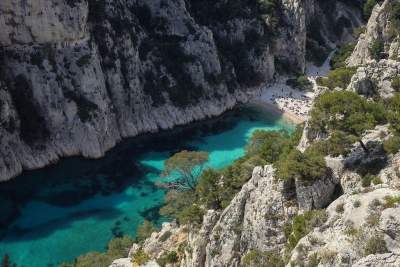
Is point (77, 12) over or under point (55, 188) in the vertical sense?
over

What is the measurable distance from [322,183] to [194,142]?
143ft

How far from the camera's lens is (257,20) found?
A: 87750 millimetres

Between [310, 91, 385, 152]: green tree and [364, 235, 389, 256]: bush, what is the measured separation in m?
8.08

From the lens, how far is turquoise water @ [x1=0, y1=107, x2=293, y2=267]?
47.9m

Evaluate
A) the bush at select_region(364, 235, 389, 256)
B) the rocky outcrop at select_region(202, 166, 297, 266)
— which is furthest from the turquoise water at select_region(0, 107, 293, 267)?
the bush at select_region(364, 235, 389, 256)

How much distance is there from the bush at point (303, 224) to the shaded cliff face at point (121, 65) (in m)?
41.7

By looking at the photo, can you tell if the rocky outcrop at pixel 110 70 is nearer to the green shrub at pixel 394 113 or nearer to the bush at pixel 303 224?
the green shrub at pixel 394 113

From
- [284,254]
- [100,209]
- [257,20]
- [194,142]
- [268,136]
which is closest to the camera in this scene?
[284,254]

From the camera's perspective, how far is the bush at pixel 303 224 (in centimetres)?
2377

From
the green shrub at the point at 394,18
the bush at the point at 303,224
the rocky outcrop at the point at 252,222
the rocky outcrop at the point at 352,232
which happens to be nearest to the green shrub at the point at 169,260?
the rocky outcrop at the point at 252,222

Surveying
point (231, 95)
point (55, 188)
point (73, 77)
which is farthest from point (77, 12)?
point (231, 95)

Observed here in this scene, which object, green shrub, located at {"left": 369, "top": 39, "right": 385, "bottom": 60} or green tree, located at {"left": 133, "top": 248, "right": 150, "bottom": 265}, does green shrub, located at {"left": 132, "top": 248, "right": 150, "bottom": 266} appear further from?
green shrub, located at {"left": 369, "top": 39, "right": 385, "bottom": 60}

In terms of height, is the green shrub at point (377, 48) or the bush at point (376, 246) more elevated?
the green shrub at point (377, 48)

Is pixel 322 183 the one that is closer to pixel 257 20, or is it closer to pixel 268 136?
pixel 268 136
